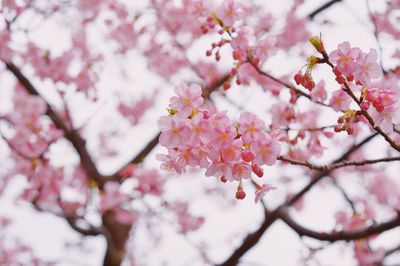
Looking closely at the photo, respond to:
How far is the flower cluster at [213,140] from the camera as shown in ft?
5.88

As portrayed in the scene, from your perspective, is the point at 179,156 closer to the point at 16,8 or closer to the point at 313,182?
the point at 313,182

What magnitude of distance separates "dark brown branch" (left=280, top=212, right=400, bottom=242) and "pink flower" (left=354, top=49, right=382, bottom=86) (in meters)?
1.80

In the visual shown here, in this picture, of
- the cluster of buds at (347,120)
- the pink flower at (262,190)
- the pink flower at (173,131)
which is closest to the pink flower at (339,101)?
the cluster of buds at (347,120)

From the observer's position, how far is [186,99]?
190 centimetres

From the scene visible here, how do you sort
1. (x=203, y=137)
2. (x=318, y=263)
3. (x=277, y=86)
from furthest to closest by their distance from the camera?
(x=318, y=263) < (x=277, y=86) < (x=203, y=137)

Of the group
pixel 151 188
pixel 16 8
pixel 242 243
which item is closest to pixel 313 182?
pixel 242 243

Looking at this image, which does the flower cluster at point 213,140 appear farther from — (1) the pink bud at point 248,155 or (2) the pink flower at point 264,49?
(2) the pink flower at point 264,49

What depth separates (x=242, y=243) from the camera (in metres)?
4.57

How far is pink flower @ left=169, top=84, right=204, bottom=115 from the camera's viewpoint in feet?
6.21

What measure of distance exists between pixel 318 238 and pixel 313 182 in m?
0.67

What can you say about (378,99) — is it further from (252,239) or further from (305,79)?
(252,239)

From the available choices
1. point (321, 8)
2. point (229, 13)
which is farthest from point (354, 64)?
point (321, 8)

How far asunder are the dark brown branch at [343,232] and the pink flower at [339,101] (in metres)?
1.23

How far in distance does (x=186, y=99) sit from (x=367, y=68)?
774mm
